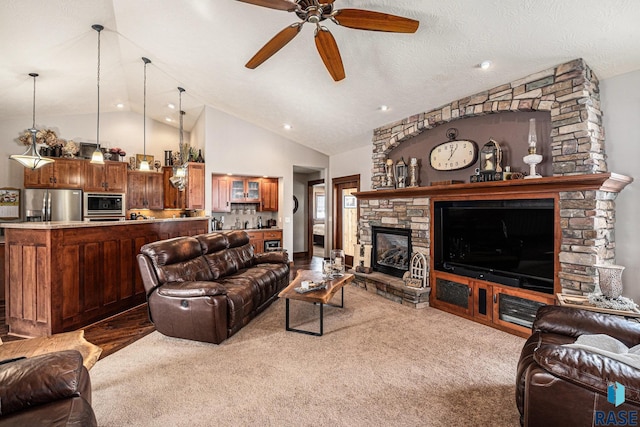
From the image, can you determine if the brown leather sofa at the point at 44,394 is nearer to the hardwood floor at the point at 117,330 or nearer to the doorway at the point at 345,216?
the hardwood floor at the point at 117,330

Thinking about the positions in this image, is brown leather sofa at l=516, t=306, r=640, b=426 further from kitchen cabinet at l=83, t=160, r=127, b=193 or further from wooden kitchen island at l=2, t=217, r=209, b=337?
kitchen cabinet at l=83, t=160, r=127, b=193

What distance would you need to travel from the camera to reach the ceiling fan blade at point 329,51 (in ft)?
8.01

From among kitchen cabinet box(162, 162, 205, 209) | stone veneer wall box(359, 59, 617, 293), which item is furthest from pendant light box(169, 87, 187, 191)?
stone veneer wall box(359, 59, 617, 293)

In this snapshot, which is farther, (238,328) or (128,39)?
(128,39)

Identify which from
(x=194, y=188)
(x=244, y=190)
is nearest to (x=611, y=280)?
(x=244, y=190)

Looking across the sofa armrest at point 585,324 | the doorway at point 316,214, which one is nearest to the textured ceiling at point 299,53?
the sofa armrest at point 585,324

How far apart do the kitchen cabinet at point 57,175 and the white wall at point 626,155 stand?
8.54 metres

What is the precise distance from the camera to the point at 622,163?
303 centimetres

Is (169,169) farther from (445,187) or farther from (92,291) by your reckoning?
(445,187)

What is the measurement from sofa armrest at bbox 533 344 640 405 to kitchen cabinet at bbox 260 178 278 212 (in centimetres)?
654

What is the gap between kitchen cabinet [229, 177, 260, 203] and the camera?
7152 millimetres

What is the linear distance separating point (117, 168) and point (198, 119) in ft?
6.86

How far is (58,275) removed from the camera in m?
3.21

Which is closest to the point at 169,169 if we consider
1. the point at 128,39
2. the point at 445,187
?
the point at 128,39
